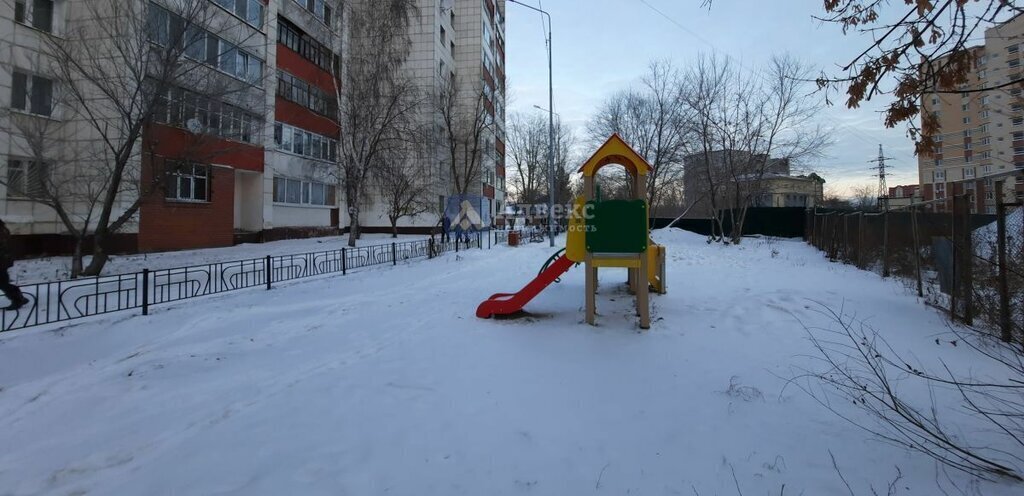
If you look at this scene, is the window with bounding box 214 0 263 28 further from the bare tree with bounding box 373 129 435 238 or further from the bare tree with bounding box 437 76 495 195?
the bare tree with bounding box 437 76 495 195

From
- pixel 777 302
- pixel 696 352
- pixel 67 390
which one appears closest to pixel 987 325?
pixel 777 302

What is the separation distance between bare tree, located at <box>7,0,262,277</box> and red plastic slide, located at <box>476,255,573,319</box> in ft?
31.0

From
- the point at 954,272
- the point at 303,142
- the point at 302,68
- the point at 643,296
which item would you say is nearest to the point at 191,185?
the point at 303,142

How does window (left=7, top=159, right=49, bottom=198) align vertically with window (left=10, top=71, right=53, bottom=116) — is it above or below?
below

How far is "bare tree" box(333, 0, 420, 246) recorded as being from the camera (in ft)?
69.1

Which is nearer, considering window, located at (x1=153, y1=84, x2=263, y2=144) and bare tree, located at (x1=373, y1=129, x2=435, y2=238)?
window, located at (x1=153, y1=84, x2=263, y2=144)

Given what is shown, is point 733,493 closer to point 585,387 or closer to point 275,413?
point 585,387

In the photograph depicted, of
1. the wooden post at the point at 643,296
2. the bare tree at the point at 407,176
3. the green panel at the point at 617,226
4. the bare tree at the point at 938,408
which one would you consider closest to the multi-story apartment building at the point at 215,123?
the bare tree at the point at 407,176

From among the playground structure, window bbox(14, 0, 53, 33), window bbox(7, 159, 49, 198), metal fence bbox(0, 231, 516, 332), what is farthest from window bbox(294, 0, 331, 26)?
the playground structure

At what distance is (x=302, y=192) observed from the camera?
26438 mm

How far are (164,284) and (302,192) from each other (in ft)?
63.2

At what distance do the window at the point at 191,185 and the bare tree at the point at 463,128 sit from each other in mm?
11803

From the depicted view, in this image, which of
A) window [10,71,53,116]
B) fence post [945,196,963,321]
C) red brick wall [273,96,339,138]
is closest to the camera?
fence post [945,196,963,321]

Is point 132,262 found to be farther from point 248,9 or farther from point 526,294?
point 526,294
